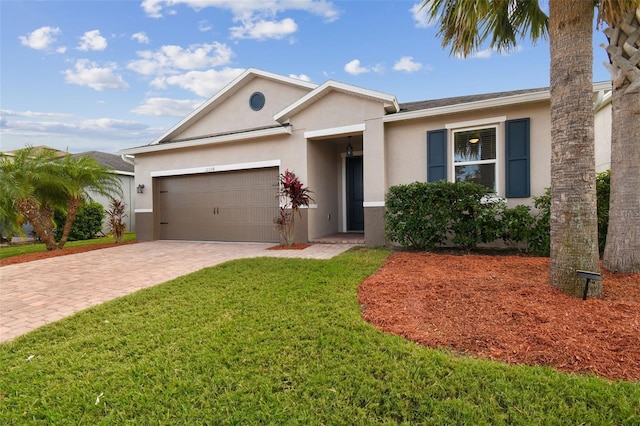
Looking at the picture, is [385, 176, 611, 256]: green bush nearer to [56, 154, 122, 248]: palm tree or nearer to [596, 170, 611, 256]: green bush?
[596, 170, 611, 256]: green bush

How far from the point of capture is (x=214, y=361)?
2.53 meters

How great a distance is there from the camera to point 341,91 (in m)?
8.44

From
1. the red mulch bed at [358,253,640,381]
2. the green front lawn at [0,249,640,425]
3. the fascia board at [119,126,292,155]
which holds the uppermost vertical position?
the fascia board at [119,126,292,155]

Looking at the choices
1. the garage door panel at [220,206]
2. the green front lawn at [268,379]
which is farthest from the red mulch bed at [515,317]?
the garage door panel at [220,206]

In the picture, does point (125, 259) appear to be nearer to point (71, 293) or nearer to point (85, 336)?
point (71, 293)

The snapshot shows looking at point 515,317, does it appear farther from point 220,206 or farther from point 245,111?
point 245,111

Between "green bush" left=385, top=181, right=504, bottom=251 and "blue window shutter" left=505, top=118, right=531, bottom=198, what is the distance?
1.86 ft

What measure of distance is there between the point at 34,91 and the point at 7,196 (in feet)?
24.5

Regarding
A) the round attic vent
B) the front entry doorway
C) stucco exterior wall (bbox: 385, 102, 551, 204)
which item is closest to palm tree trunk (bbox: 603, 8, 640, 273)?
stucco exterior wall (bbox: 385, 102, 551, 204)

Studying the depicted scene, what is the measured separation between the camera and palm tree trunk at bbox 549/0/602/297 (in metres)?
3.54

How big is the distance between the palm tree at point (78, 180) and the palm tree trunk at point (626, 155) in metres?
12.3

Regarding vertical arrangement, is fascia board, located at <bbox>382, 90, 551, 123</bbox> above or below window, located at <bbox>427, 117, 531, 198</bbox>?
above

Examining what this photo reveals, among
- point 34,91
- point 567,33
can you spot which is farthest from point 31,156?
point 567,33

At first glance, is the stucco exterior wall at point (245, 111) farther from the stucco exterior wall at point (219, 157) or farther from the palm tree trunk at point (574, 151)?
the palm tree trunk at point (574, 151)
